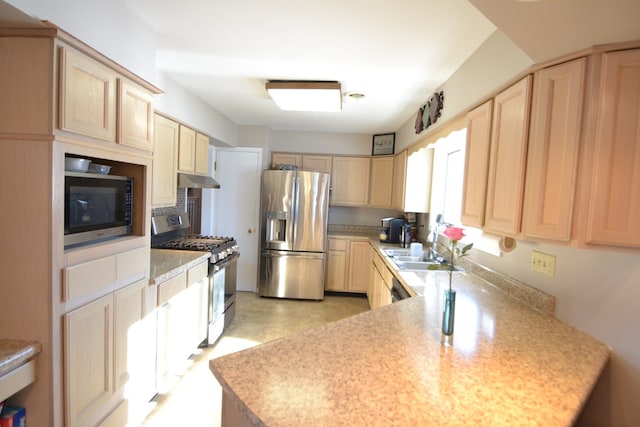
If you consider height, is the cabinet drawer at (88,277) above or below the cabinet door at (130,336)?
above

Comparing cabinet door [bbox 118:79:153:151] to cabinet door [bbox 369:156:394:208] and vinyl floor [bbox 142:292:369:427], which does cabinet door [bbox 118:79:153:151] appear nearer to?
vinyl floor [bbox 142:292:369:427]

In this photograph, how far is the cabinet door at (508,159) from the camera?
139 cm

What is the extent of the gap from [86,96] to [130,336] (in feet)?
4.21

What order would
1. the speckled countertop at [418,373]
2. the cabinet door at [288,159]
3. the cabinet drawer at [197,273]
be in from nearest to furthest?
the speckled countertop at [418,373], the cabinet drawer at [197,273], the cabinet door at [288,159]

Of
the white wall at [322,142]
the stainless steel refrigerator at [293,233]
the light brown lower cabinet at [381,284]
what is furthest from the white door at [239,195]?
the light brown lower cabinet at [381,284]

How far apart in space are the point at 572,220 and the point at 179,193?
134 inches

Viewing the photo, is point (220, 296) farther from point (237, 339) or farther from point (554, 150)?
point (554, 150)

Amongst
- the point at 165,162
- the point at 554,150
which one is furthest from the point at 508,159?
the point at 165,162

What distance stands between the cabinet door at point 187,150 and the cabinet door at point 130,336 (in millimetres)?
1403

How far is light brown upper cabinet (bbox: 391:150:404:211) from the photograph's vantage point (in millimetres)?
3838

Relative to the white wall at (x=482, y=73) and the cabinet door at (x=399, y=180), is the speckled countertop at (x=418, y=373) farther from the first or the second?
the cabinet door at (x=399, y=180)

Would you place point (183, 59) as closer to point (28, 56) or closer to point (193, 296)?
point (28, 56)

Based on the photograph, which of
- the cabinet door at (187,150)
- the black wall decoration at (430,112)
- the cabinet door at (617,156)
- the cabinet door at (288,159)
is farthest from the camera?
the cabinet door at (288,159)

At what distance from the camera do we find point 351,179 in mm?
4629
